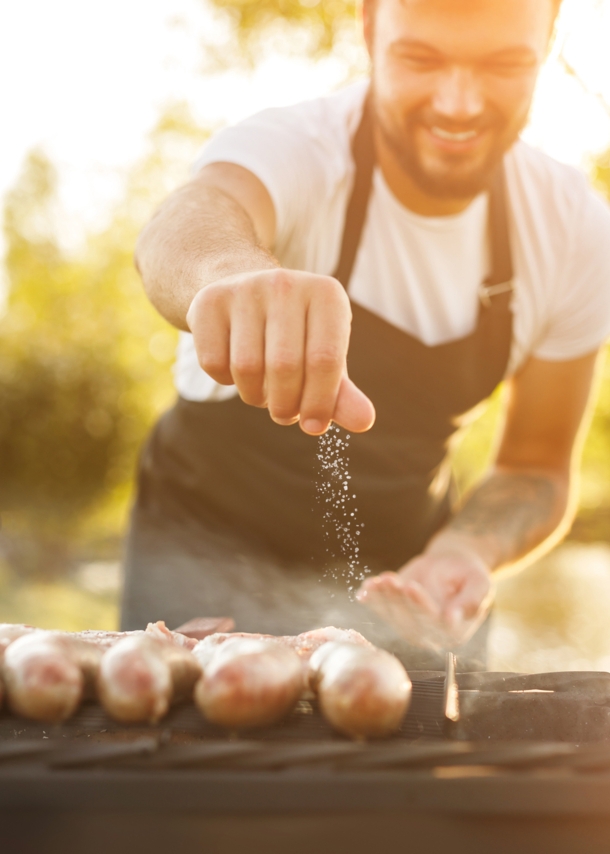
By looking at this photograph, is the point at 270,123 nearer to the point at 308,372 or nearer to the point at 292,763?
the point at 308,372

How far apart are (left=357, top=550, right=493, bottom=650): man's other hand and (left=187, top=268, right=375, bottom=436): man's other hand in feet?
2.52

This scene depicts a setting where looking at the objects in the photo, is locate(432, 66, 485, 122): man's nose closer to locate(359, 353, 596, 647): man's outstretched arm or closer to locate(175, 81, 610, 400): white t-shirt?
locate(175, 81, 610, 400): white t-shirt

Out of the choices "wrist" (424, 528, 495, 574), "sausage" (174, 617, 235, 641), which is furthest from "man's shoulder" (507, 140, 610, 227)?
"sausage" (174, 617, 235, 641)

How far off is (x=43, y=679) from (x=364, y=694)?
34 centimetres

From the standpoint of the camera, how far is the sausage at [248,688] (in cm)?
79

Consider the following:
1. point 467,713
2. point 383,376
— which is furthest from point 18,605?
point 467,713

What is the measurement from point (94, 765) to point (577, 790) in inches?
17.5

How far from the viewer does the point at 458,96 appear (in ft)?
6.17

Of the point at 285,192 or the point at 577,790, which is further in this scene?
the point at 285,192

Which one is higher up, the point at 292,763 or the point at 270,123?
the point at 270,123

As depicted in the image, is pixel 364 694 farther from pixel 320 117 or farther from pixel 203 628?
pixel 320 117

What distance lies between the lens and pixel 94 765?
2.29 feet

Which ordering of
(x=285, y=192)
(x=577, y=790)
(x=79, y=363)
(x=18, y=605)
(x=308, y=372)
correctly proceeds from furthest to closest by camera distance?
(x=79, y=363), (x=18, y=605), (x=285, y=192), (x=308, y=372), (x=577, y=790)

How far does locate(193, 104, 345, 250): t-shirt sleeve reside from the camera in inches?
75.7
